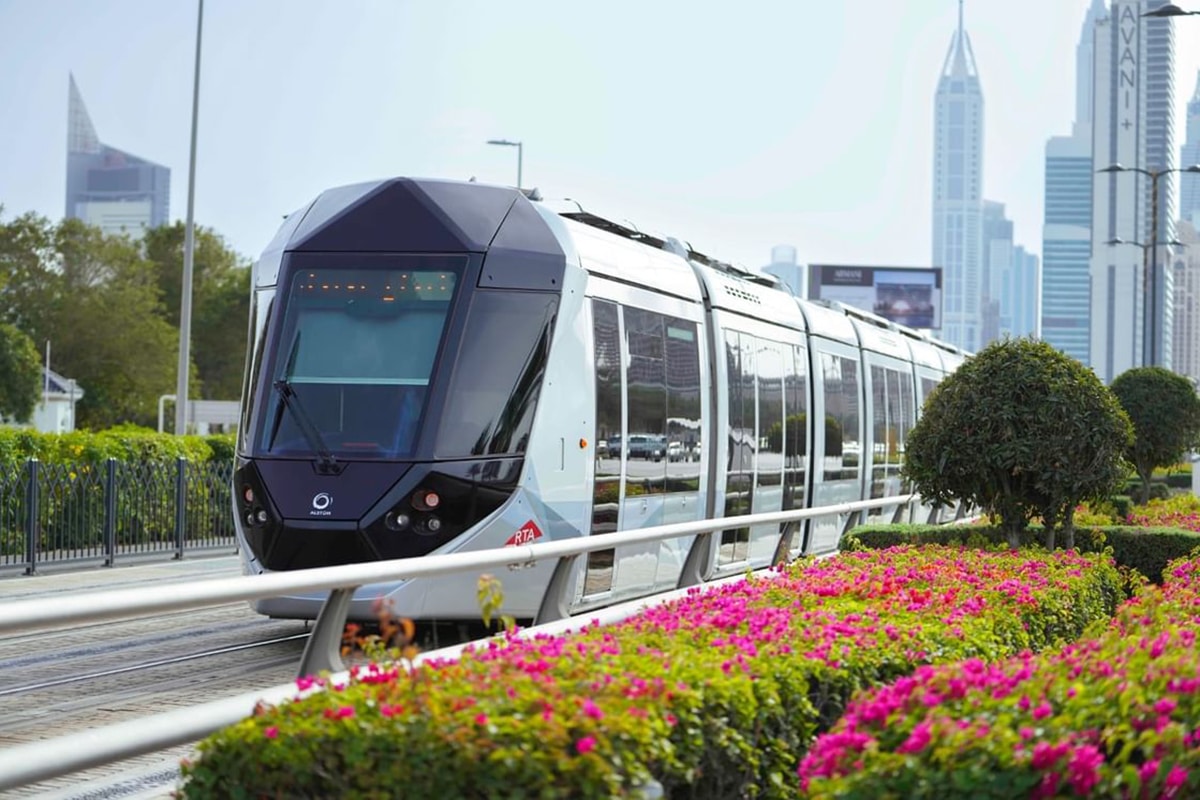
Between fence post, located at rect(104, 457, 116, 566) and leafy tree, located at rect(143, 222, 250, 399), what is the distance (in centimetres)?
6966

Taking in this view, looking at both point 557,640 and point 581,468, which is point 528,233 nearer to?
point 581,468

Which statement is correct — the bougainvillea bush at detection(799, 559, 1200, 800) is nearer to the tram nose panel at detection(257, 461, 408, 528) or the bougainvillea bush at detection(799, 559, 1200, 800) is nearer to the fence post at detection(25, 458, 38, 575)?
the tram nose panel at detection(257, 461, 408, 528)

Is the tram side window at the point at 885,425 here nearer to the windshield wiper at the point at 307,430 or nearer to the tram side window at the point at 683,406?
the tram side window at the point at 683,406

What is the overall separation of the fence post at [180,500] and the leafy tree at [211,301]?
223ft

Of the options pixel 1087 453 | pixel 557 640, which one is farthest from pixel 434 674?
pixel 1087 453

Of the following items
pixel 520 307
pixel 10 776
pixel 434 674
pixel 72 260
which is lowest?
pixel 10 776

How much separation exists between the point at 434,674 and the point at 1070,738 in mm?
1950

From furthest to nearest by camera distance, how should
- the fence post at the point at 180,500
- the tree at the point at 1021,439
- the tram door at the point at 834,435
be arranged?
the fence post at the point at 180,500, the tram door at the point at 834,435, the tree at the point at 1021,439

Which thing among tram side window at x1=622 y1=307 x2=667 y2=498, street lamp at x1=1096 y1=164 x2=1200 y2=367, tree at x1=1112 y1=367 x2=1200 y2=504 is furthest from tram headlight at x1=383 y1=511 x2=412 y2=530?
street lamp at x1=1096 y1=164 x2=1200 y2=367

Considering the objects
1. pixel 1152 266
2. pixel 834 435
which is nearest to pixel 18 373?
pixel 1152 266

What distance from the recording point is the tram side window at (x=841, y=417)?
22.1m

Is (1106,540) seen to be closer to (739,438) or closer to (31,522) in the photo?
(739,438)

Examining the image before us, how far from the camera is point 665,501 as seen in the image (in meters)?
15.2

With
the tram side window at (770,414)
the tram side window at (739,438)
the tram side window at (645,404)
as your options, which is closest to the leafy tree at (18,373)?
the tram side window at (770,414)
